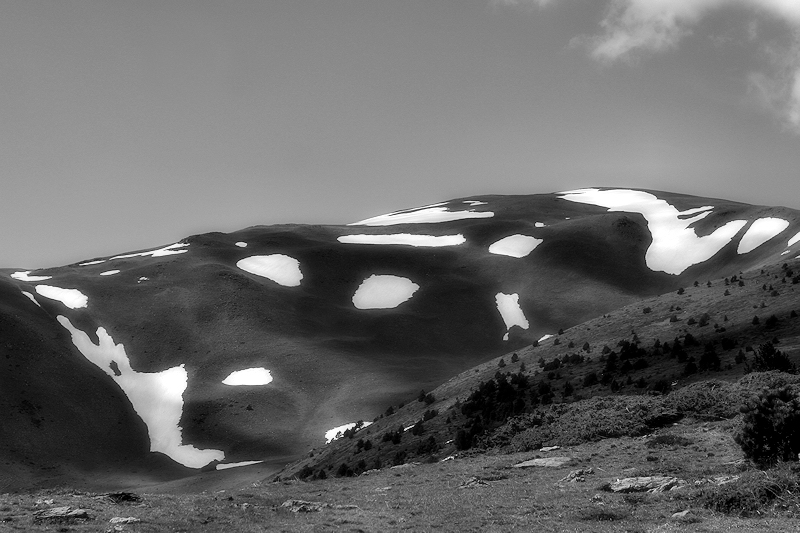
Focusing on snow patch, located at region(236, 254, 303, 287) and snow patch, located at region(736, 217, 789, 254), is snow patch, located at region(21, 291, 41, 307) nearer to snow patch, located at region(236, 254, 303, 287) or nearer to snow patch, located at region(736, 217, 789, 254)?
snow patch, located at region(236, 254, 303, 287)

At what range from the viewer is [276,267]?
117062mm

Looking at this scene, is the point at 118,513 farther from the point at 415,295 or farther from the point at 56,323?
the point at 415,295

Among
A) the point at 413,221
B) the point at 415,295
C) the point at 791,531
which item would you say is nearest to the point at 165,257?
the point at 415,295

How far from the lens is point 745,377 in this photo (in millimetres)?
32062

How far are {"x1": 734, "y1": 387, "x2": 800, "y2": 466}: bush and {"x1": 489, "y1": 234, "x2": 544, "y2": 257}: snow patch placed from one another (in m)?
101

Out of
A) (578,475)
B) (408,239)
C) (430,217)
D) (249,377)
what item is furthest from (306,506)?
(430,217)

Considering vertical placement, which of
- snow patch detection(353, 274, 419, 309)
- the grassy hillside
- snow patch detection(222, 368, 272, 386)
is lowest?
the grassy hillside

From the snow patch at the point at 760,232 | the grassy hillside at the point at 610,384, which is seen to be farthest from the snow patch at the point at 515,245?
the grassy hillside at the point at 610,384

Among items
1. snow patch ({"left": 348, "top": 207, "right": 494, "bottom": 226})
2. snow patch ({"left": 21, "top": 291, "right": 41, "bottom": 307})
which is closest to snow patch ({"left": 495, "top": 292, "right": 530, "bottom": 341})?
snow patch ({"left": 348, "top": 207, "right": 494, "bottom": 226})

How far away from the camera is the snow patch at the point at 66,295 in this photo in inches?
3915

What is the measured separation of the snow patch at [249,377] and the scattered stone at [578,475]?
201 ft

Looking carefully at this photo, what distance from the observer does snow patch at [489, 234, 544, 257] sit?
403ft

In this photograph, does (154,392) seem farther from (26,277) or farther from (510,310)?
(510,310)

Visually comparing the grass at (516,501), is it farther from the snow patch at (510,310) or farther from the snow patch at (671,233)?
the snow patch at (671,233)
